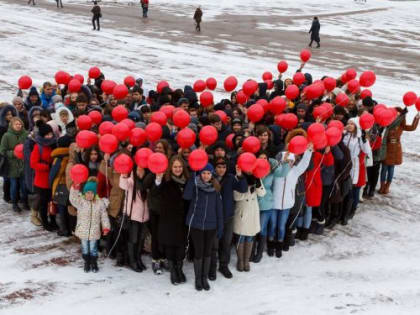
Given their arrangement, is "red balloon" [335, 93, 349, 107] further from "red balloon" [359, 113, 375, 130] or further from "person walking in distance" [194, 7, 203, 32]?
"person walking in distance" [194, 7, 203, 32]

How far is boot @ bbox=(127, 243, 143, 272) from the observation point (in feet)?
17.8

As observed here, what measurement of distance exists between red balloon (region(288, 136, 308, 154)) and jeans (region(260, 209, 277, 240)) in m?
0.89

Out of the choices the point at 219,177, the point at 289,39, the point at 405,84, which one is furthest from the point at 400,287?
the point at 289,39

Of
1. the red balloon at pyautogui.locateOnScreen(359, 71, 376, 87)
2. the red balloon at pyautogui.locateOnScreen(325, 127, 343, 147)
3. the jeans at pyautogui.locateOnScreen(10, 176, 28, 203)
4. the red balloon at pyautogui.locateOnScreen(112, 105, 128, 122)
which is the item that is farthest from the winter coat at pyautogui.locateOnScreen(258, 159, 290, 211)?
the red balloon at pyautogui.locateOnScreen(359, 71, 376, 87)

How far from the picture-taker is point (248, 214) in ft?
17.6

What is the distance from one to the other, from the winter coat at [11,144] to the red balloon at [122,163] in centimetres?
233

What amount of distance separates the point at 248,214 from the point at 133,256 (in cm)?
151

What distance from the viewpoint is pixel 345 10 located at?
4169 cm

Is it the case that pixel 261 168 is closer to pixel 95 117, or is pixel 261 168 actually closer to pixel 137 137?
pixel 137 137

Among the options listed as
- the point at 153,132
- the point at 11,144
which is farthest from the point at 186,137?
the point at 11,144

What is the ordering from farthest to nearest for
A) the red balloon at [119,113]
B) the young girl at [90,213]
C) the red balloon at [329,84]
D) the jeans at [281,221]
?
the red balloon at [329,84] < the red balloon at [119,113] < the jeans at [281,221] < the young girl at [90,213]

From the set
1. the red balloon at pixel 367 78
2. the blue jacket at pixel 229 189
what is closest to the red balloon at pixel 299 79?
the red balloon at pixel 367 78

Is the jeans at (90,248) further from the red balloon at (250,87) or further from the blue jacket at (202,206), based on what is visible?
the red balloon at (250,87)

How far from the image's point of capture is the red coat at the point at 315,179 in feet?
19.5
